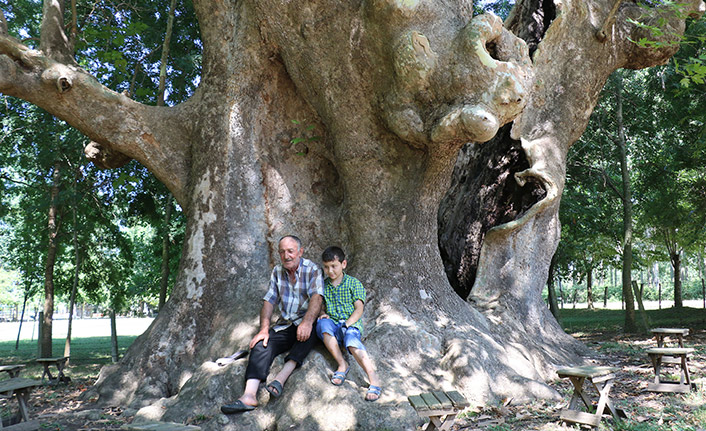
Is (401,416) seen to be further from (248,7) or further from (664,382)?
(248,7)

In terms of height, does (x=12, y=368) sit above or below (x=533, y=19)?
below

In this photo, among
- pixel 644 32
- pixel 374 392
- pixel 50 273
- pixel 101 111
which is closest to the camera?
pixel 374 392

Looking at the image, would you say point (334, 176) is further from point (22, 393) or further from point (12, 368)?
point (12, 368)

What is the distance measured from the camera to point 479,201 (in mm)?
8945

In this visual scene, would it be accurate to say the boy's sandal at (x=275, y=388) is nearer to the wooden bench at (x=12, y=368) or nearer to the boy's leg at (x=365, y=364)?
the boy's leg at (x=365, y=364)

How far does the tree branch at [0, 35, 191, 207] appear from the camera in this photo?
6434 mm

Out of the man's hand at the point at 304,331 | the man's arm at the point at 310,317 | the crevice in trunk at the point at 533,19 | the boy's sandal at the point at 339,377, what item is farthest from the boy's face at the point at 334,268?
the crevice in trunk at the point at 533,19

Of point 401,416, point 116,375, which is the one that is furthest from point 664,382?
point 116,375

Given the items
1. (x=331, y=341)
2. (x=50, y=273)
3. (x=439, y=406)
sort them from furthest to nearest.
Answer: (x=50, y=273) < (x=331, y=341) < (x=439, y=406)

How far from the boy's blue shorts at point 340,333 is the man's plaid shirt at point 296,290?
0.28 metres

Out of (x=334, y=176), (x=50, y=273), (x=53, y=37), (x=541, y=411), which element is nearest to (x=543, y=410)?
(x=541, y=411)

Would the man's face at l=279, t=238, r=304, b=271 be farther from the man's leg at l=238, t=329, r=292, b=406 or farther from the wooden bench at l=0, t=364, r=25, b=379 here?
the wooden bench at l=0, t=364, r=25, b=379

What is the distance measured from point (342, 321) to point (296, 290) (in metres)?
0.54

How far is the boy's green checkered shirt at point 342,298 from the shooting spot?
4.91 m
